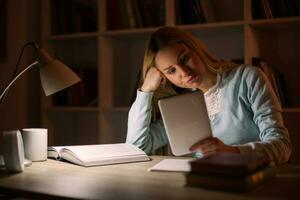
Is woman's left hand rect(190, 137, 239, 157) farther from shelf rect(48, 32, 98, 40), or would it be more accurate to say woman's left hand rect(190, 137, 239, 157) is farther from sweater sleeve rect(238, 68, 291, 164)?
shelf rect(48, 32, 98, 40)

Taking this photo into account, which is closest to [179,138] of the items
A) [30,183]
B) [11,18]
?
[30,183]

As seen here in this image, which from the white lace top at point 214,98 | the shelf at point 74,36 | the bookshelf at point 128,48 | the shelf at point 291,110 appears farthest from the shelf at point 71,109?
the shelf at point 291,110

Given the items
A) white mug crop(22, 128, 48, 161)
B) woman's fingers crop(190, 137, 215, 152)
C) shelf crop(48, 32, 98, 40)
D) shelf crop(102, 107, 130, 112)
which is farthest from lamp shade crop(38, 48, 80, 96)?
shelf crop(48, 32, 98, 40)

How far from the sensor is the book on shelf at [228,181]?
2.94 ft

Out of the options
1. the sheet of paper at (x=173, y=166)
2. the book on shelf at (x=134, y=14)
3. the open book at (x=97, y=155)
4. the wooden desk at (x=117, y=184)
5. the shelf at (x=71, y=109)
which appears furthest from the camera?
the shelf at (x=71, y=109)

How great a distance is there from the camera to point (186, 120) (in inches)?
47.7

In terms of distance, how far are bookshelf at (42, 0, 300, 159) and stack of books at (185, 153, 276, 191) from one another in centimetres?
111

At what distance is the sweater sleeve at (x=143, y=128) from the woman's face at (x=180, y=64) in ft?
0.51

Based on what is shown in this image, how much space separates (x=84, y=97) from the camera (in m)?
2.54

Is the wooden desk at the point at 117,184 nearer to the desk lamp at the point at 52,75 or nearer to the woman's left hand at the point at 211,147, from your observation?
the woman's left hand at the point at 211,147

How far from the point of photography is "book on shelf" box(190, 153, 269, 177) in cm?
90

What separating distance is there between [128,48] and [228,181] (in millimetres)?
1813

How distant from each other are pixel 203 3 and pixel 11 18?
1179 mm

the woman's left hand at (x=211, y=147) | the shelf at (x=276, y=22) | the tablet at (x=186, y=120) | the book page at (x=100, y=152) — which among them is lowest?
the book page at (x=100, y=152)
